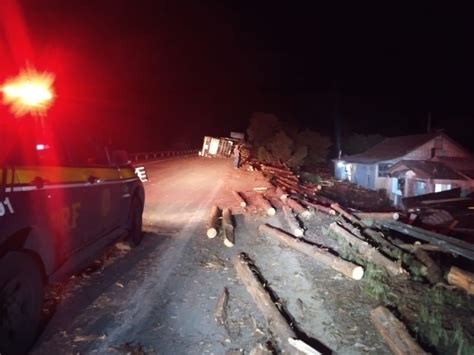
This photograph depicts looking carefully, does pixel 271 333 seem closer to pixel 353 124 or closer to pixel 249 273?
pixel 249 273

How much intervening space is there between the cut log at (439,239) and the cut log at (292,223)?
3.60 meters

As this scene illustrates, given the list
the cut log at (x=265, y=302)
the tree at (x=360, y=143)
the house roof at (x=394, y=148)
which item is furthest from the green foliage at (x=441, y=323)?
the tree at (x=360, y=143)

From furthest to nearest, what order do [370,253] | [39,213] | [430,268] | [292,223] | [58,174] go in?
[292,223]
[430,268]
[370,253]
[58,174]
[39,213]

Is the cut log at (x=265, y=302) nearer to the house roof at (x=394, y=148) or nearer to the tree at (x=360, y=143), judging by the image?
the house roof at (x=394, y=148)

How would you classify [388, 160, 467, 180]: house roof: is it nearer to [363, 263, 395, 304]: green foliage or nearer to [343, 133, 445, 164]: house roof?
[343, 133, 445, 164]: house roof

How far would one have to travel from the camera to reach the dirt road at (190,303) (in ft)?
15.5

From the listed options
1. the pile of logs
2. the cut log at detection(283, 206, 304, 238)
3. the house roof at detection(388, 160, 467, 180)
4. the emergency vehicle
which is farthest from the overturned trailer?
the emergency vehicle

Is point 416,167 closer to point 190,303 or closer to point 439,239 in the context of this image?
point 439,239

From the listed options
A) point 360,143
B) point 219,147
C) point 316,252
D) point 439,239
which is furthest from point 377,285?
point 360,143

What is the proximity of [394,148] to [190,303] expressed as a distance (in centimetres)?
4321

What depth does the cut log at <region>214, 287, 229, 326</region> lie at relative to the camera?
5.25 meters

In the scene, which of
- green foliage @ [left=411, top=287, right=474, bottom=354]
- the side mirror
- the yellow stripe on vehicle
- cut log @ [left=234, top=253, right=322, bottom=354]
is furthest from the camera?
the side mirror

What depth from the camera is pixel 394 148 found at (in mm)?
44688

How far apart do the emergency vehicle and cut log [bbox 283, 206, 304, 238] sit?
448 cm
